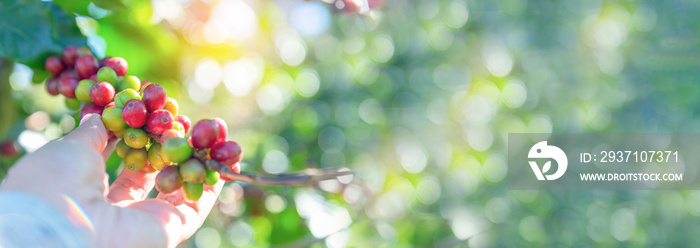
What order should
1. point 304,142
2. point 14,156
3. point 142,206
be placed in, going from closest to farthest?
point 142,206
point 14,156
point 304,142

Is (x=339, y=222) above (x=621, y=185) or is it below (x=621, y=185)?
below

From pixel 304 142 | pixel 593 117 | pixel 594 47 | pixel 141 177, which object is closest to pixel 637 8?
pixel 594 47

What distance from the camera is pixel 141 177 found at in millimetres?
1084

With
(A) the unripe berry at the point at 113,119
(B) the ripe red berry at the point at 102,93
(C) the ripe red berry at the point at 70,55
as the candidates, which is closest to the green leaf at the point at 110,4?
(C) the ripe red berry at the point at 70,55

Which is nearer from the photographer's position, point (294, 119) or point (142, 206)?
point (142, 206)

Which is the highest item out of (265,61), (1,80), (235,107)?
(1,80)

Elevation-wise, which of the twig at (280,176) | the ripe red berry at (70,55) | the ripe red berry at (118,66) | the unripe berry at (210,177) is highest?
the twig at (280,176)

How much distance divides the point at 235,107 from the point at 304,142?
44 cm

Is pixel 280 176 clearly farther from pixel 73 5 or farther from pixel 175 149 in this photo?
pixel 73 5

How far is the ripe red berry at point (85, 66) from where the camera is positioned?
1141 millimetres

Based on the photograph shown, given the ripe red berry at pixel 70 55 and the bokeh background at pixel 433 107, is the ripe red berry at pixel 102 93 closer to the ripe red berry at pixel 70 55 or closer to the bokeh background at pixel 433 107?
the ripe red berry at pixel 70 55

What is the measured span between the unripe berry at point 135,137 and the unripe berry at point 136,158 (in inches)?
0.9

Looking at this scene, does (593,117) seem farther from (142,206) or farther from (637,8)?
(142,206)

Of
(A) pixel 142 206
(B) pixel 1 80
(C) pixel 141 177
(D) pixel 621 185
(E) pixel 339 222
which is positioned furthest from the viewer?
(D) pixel 621 185
